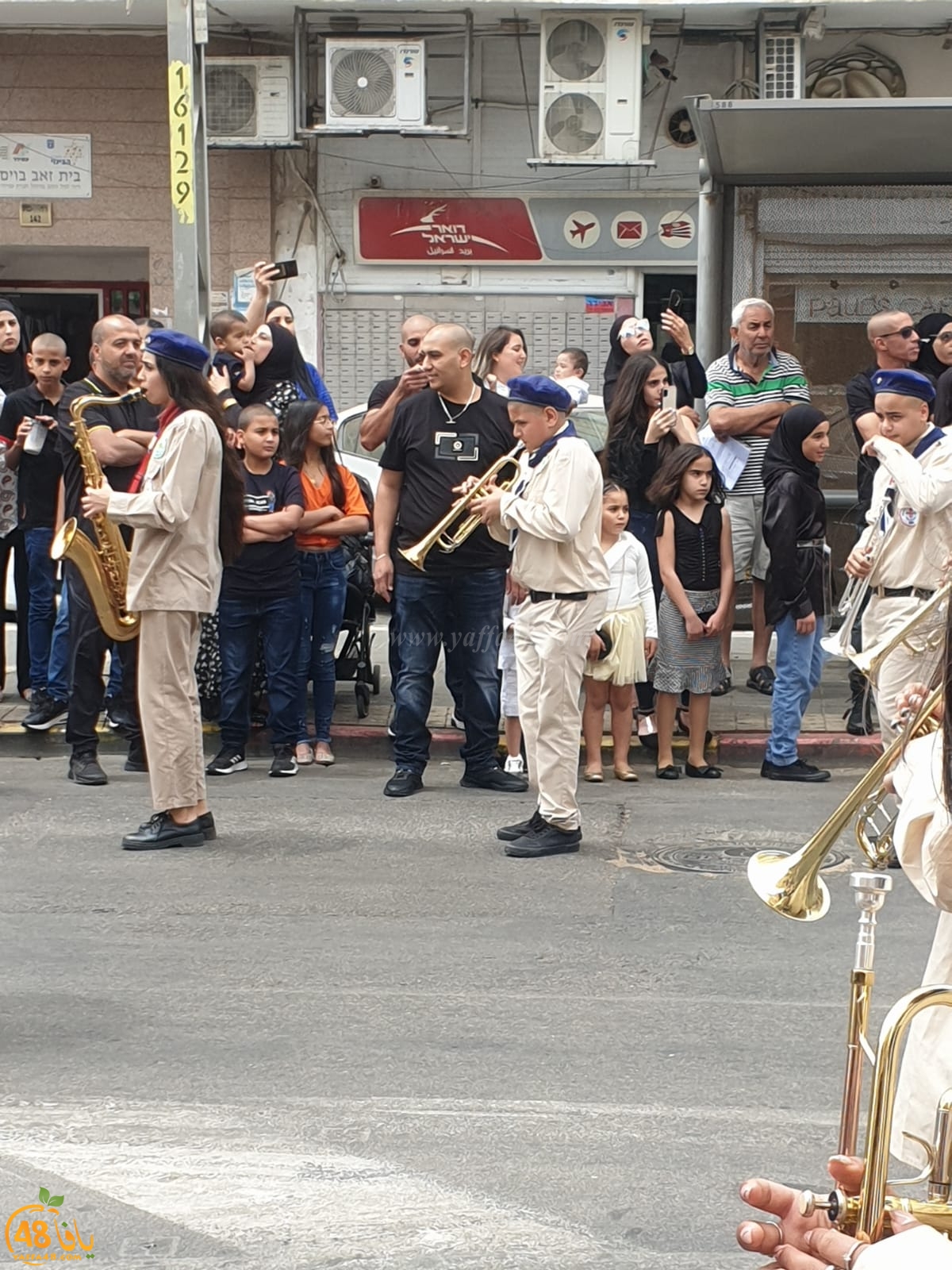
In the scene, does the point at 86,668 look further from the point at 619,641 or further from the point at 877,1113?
the point at 877,1113

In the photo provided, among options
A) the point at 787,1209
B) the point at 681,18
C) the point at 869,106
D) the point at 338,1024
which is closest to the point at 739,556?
the point at 869,106

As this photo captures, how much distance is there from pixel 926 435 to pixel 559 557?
171cm

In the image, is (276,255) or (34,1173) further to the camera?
(276,255)

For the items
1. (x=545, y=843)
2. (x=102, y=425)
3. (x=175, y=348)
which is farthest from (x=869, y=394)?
(x=175, y=348)

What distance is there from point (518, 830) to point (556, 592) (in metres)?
1.07

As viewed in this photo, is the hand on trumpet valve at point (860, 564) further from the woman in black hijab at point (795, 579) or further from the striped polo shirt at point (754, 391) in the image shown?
the striped polo shirt at point (754, 391)

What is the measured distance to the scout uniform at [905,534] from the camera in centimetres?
735

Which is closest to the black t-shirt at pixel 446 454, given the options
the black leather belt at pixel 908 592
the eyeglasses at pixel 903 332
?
the black leather belt at pixel 908 592

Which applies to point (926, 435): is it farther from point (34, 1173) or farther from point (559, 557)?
point (34, 1173)

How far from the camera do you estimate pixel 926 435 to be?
7.85 metres

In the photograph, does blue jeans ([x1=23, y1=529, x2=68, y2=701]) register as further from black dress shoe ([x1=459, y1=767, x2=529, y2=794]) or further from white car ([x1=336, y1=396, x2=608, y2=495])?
white car ([x1=336, y1=396, x2=608, y2=495])

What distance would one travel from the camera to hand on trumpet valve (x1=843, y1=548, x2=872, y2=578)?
787 centimetres

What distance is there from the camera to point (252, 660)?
31.3ft

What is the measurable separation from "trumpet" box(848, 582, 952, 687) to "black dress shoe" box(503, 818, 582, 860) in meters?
1.48
